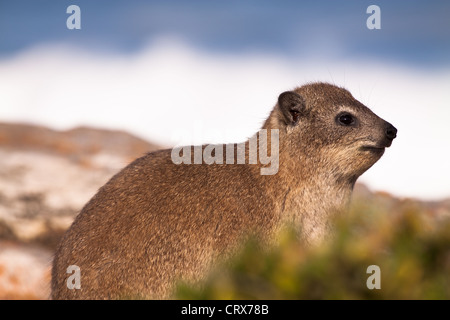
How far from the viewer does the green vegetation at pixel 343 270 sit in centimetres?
233

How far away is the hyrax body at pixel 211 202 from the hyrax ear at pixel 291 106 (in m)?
0.01

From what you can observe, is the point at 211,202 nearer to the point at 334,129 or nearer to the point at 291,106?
the point at 291,106

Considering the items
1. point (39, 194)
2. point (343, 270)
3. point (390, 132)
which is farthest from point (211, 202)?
point (39, 194)

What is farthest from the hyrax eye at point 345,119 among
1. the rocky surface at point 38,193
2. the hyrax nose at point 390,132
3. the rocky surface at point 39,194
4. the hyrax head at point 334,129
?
the rocky surface at point 38,193

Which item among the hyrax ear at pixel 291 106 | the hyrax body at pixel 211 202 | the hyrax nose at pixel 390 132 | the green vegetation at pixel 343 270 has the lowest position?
the green vegetation at pixel 343 270

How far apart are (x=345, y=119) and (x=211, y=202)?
179cm

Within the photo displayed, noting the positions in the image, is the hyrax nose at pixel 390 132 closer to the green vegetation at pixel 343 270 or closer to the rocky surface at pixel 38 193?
the green vegetation at pixel 343 270

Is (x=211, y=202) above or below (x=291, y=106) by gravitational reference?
below

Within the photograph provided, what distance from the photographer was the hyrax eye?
21.2 feet

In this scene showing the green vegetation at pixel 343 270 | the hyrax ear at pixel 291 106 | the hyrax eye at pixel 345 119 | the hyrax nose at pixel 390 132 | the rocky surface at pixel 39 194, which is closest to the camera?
the green vegetation at pixel 343 270

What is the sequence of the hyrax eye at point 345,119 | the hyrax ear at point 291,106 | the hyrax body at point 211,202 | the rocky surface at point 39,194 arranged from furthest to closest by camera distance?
1. the rocky surface at point 39,194
2. the hyrax ear at point 291,106
3. the hyrax eye at point 345,119
4. the hyrax body at point 211,202

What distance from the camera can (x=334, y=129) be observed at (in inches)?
254

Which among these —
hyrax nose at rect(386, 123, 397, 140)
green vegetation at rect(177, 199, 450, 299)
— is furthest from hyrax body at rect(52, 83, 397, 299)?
green vegetation at rect(177, 199, 450, 299)

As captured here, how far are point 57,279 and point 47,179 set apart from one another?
6276 millimetres
